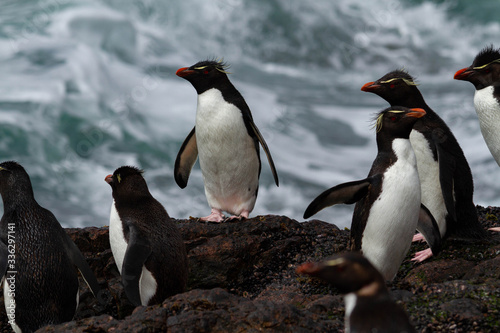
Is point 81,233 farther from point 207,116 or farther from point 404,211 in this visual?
point 404,211

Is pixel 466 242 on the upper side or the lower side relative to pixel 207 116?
lower

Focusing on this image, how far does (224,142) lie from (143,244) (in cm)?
200

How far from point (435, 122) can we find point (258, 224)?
5.37ft

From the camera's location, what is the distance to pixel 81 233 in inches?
216

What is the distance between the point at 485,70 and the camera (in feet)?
18.6

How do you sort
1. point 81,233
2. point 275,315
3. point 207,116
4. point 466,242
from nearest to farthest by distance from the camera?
1. point 275,315
2. point 466,242
3. point 81,233
4. point 207,116

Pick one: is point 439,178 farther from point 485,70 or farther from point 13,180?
point 13,180

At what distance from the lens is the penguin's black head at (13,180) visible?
4582 mm

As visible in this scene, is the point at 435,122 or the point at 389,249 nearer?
the point at 389,249

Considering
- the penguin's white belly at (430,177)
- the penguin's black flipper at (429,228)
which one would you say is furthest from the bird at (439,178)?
the penguin's black flipper at (429,228)

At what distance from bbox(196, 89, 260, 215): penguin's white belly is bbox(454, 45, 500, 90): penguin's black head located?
1937 mm

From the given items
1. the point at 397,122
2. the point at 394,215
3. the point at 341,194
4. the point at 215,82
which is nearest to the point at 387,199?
the point at 394,215

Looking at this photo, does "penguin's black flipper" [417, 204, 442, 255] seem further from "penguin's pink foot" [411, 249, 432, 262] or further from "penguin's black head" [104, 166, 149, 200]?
"penguin's black head" [104, 166, 149, 200]

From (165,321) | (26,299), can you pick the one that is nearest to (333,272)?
(165,321)
